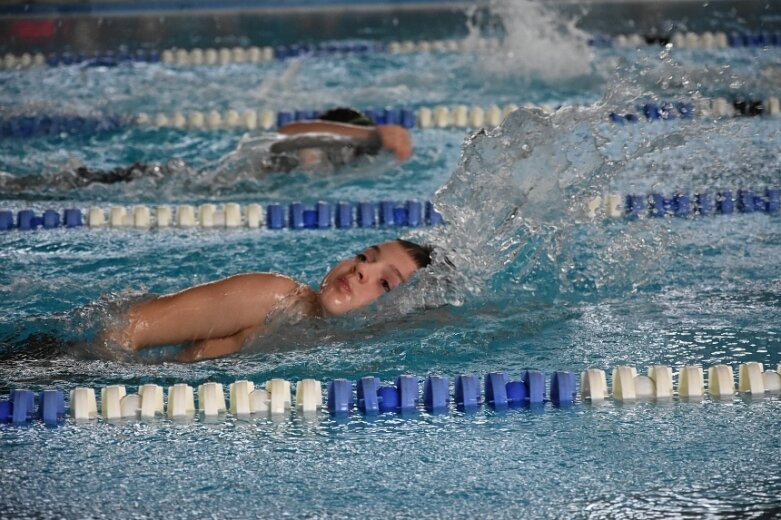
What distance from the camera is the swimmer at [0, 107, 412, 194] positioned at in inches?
192

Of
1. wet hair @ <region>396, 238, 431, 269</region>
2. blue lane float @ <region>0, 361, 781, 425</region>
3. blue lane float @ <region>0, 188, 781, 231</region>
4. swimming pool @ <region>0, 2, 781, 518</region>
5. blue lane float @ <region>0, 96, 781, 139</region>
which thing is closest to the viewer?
swimming pool @ <region>0, 2, 781, 518</region>

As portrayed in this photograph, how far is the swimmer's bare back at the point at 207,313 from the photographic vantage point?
2.93 metres

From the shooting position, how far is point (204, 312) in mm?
2934

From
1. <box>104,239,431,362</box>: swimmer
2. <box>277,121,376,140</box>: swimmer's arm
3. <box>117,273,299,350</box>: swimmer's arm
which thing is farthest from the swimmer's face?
<box>277,121,376,140</box>: swimmer's arm

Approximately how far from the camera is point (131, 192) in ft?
15.9

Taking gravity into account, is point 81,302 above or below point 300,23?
below

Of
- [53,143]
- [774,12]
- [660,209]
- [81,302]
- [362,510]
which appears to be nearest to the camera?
[362,510]

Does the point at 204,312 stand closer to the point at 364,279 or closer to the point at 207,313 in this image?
the point at 207,313

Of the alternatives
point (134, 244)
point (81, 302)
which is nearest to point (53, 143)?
point (134, 244)

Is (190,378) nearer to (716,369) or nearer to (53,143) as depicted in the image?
(716,369)

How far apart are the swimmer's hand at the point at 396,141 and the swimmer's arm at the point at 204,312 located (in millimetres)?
2290

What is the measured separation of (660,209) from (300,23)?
523 cm

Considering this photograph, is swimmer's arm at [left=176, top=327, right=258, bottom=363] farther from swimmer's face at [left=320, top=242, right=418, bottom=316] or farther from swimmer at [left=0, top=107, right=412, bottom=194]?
swimmer at [left=0, top=107, right=412, bottom=194]

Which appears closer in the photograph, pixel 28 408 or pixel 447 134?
pixel 28 408
